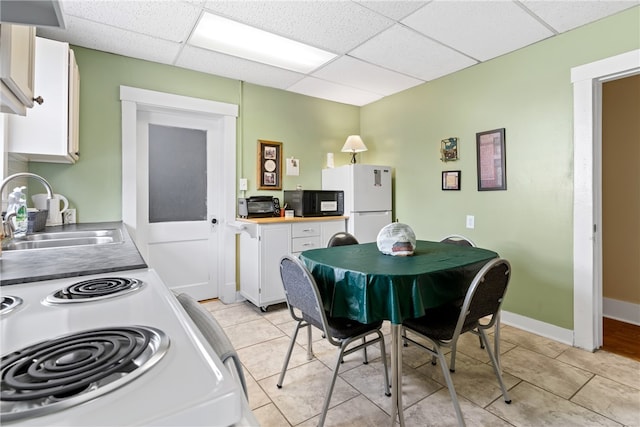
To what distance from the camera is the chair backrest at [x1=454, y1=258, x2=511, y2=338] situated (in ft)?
5.05

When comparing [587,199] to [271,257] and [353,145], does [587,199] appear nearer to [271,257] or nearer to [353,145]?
[353,145]

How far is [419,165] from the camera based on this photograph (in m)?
3.70

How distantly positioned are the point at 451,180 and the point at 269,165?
205 cm

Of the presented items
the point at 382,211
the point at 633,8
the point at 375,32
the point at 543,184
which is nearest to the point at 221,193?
the point at 382,211

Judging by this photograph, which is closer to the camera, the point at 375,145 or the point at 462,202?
the point at 462,202

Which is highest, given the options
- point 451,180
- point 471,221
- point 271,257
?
point 451,180

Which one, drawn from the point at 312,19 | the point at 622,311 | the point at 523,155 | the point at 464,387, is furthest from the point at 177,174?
the point at 622,311

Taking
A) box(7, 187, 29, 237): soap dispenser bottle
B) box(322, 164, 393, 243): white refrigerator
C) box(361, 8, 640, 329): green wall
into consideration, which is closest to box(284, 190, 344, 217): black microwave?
box(322, 164, 393, 243): white refrigerator

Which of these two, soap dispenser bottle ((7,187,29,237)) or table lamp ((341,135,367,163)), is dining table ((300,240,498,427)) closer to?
soap dispenser bottle ((7,187,29,237))

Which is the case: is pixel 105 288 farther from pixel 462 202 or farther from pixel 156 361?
pixel 462 202

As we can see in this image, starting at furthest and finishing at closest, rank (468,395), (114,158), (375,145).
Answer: (375,145), (114,158), (468,395)

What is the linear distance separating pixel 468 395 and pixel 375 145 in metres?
3.14

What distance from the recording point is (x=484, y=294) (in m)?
1.61

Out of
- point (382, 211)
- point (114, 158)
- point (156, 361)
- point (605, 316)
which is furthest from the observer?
point (382, 211)
